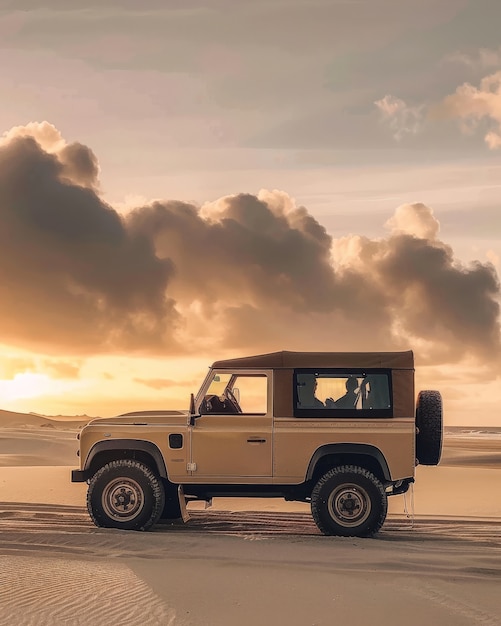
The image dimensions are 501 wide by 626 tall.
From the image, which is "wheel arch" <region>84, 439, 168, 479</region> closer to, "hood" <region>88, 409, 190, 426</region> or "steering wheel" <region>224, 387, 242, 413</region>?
"hood" <region>88, 409, 190, 426</region>

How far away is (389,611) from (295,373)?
5.18m

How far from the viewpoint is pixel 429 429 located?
12281mm

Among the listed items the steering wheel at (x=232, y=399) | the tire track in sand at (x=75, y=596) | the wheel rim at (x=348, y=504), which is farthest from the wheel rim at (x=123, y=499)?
the tire track in sand at (x=75, y=596)

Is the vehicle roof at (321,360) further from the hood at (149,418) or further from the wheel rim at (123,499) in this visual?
the wheel rim at (123,499)

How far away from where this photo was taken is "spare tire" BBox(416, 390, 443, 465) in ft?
40.1

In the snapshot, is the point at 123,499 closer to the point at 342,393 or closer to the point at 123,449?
the point at 123,449

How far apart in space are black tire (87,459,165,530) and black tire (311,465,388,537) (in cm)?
223

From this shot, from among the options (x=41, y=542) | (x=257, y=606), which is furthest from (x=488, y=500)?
(x=257, y=606)

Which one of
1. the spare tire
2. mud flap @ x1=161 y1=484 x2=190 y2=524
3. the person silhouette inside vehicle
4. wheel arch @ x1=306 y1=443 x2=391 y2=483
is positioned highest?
the person silhouette inside vehicle

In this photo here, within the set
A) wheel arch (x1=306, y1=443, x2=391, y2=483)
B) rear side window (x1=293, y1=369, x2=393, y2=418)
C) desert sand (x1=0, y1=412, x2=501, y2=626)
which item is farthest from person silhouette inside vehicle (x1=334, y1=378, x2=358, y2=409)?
desert sand (x1=0, y1=412, x2=501, y2=626)

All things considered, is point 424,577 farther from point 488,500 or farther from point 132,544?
point 488,500

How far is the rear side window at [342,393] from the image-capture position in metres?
12.3

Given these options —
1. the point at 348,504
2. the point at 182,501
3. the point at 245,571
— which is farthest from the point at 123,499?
the point at 245,571

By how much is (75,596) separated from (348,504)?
17.5ft
